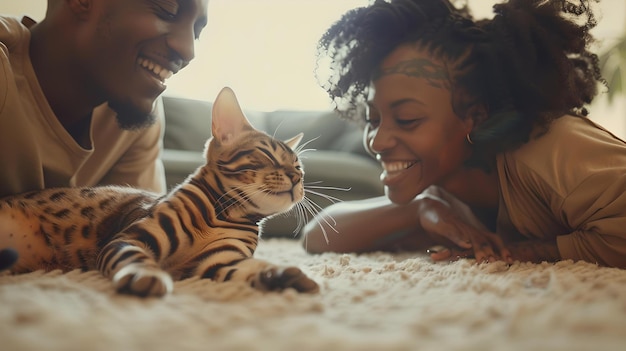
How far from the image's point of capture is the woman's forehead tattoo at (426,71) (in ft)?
2.95

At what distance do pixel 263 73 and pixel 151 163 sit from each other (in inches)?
14.8

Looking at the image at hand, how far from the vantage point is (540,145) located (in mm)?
865

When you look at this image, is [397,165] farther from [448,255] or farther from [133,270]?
[133,270]

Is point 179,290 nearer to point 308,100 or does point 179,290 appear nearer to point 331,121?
point 308,100

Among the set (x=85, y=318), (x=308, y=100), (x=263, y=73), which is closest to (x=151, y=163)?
(x=263, y=73)

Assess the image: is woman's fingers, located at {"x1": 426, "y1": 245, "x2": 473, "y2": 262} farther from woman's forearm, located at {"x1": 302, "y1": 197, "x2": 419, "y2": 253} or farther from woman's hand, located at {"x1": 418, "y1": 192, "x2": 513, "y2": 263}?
woman's forearm, located at {"x1": 302, "y1": 197, "x2": 419, "y2": 253}

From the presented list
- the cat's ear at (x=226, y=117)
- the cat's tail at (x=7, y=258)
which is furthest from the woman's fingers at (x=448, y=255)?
the cat's tail at (x=7, y=258)

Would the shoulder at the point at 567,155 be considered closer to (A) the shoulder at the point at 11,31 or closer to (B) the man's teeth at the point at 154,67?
(B) the man's teeth at the point at 154,67

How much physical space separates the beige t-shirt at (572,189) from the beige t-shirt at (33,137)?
2.72 ft

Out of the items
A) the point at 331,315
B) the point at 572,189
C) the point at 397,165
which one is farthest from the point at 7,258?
the point at 572,189

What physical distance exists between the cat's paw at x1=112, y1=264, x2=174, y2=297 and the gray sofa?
2.08ft

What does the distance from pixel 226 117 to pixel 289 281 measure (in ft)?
0.98

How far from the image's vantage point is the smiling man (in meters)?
0.79

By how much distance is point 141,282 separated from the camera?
1.65 ft
